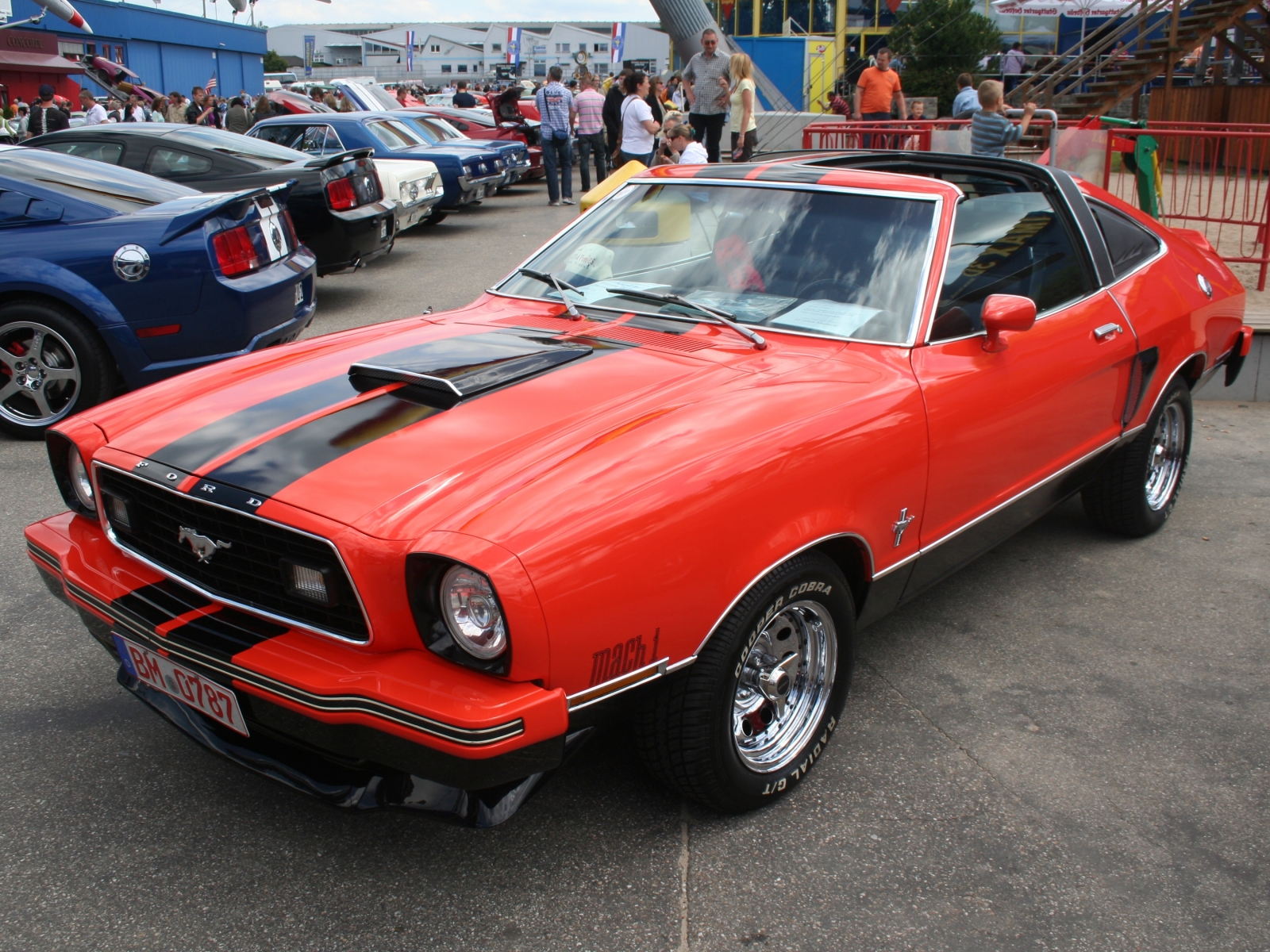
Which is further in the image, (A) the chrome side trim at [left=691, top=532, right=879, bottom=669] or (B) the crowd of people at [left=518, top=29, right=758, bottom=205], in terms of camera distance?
(B) the crowd of people at [left=518, top=29, right=758, bottom=205]

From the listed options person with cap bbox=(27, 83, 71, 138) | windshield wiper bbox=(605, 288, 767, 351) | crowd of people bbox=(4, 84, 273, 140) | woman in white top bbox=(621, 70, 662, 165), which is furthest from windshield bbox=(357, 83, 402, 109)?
windshield wiper bbox=(605, 288, 767, 351)

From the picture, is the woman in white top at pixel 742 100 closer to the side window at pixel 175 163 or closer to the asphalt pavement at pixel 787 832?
the side window at pixel 175 163

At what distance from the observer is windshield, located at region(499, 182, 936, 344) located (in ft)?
10.4

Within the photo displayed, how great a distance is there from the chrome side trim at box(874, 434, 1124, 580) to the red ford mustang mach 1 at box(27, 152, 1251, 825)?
0.02 metres

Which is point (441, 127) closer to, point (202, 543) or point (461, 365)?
point (461, 365)

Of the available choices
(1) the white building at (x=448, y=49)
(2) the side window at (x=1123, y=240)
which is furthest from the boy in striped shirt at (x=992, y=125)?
(1) the white building at (x=448, y=49)

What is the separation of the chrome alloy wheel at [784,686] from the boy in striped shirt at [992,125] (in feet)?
24.1

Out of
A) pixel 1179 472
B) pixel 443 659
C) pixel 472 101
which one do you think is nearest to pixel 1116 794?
pixel 443 659

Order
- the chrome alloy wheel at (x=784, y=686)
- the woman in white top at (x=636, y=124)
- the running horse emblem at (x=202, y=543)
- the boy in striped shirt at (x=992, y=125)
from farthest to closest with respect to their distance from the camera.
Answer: the woman in white top at (x=636, y=124) → the boy in striped shirt at (x=992, y=125) → the chrome alloy wheel at (x=784, y=686) → the running horse emblem at (x=202, y=543)

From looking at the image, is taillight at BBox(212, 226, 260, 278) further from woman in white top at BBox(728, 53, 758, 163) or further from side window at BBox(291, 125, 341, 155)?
side window at BBox(291, 125, 341, 155)

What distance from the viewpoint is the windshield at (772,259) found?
3160 millimetres

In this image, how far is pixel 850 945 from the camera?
2.23 metres

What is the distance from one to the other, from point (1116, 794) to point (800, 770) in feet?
2.69

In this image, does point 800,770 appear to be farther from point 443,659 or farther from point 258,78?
point 258,78
